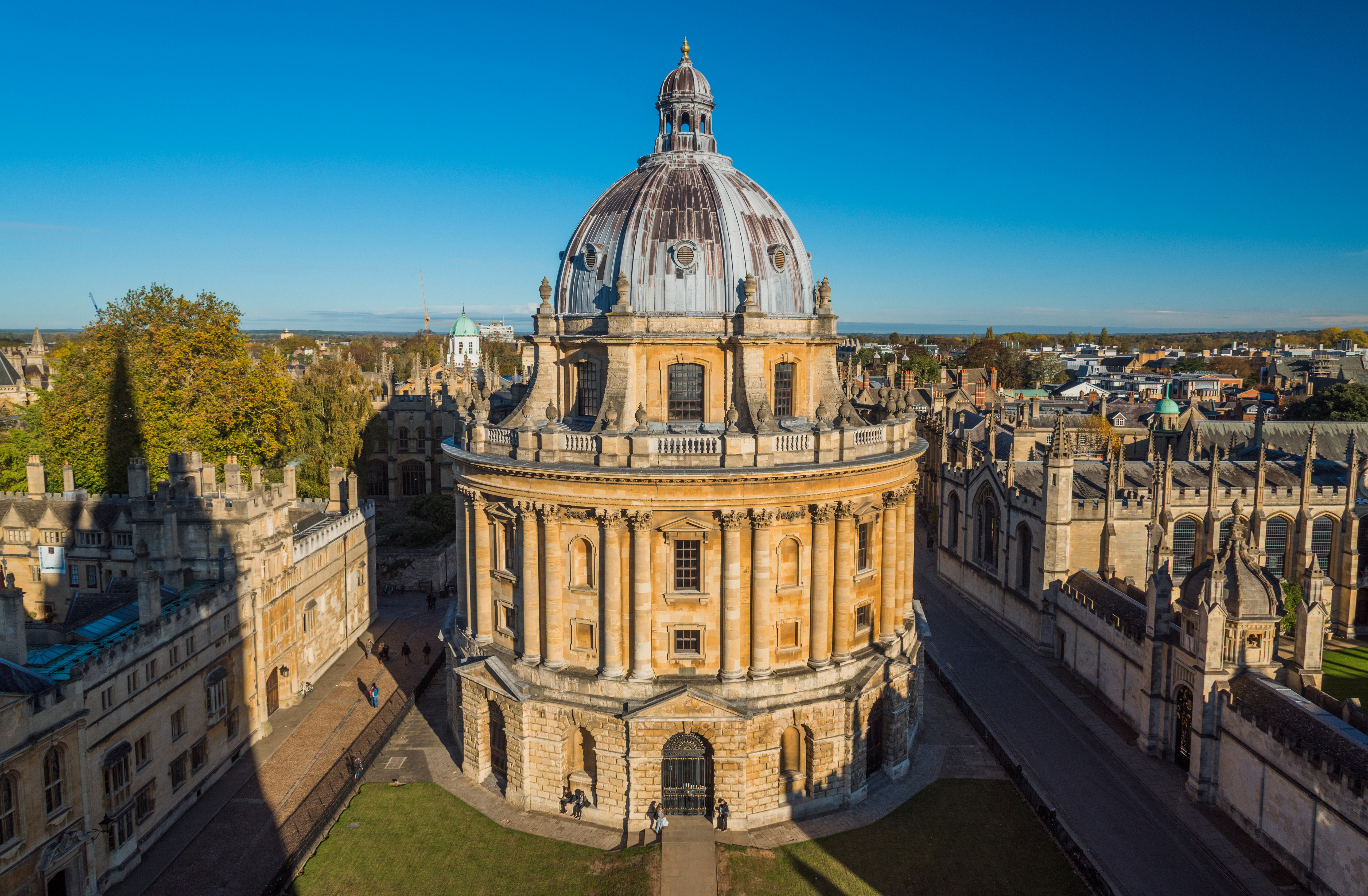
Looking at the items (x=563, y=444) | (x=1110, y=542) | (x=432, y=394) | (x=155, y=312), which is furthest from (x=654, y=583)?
(x=432, y=394)

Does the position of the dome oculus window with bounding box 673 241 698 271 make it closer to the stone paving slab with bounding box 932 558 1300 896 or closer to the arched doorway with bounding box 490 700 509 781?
the arched doorway with bounding box 490 700 509 781

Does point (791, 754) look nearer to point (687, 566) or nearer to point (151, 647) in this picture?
point (687, 566)

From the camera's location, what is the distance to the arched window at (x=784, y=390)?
3672 centimetres

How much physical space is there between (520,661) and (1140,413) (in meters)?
107

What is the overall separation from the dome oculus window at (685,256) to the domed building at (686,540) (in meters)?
0.11

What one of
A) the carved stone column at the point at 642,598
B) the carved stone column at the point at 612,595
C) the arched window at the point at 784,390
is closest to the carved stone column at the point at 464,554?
the carved stone column at the point at 612,595

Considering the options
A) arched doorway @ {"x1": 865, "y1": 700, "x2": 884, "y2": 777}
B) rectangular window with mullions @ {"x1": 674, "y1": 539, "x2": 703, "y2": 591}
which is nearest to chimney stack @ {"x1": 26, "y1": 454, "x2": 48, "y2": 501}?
rectangular window with mullions @ {"x1": 674, "y1": 539, "x2": 703, "y2": 591}

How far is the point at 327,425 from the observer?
7431cm

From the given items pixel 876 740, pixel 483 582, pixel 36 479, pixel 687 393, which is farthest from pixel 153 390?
pixel 876 740

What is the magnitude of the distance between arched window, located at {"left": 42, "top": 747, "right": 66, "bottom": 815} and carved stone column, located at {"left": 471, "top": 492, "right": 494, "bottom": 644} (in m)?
14.3

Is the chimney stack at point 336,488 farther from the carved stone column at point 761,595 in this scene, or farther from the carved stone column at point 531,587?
the carved stone column at point 761,595

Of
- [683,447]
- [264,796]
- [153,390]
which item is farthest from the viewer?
[153,390]

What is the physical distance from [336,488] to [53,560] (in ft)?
50.9

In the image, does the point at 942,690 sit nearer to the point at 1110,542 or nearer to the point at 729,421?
the point at 1110,542
